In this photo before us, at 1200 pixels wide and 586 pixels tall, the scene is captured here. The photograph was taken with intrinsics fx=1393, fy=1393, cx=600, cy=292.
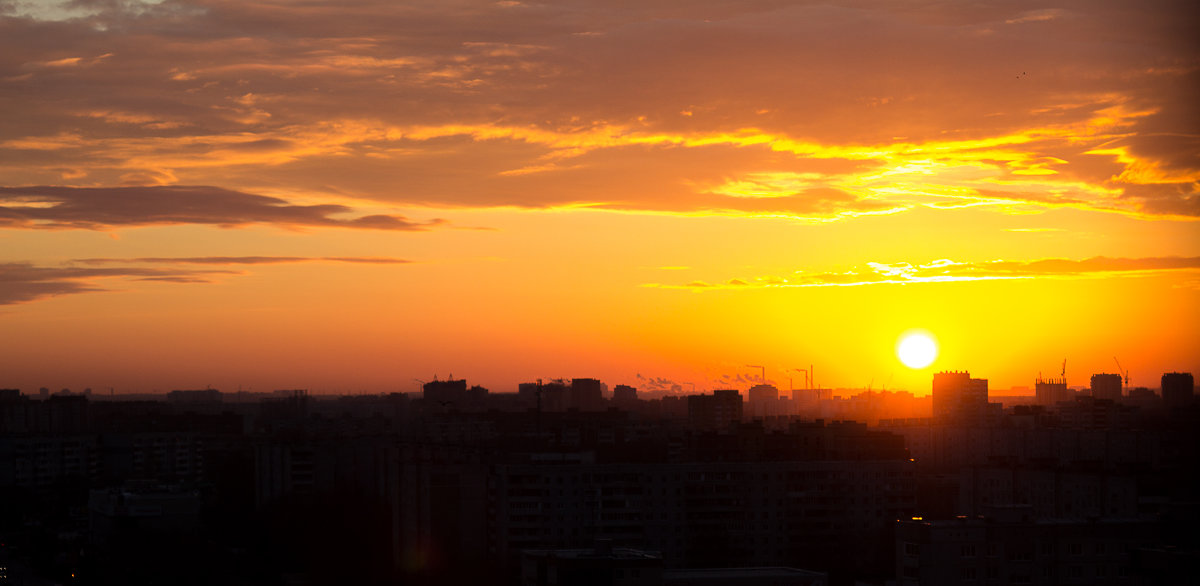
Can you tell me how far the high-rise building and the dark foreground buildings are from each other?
21.9 ft

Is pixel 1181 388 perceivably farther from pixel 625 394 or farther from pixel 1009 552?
pixel 625 394

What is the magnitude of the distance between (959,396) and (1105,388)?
26.4 ft

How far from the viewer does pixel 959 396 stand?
135ft

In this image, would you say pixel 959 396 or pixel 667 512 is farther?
pixel 959 396

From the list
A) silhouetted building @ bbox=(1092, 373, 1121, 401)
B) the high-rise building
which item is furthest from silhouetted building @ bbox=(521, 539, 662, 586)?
the high-rise building

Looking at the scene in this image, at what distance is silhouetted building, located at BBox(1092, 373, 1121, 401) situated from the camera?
29831 mm

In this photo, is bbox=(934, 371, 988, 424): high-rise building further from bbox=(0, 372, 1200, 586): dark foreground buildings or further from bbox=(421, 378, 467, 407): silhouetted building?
bbox=(421, 378, 467, 407): silhouetted building

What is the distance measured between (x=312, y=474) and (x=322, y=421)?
61.5 feet

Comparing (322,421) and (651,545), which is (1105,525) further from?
(322,421)

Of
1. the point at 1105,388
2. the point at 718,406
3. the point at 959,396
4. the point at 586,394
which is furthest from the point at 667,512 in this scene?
the point at 586,394

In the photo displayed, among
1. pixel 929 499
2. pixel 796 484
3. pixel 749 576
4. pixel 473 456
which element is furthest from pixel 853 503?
pixel 749 576

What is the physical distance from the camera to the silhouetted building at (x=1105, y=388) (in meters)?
29.8

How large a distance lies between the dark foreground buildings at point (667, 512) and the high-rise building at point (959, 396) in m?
6.68

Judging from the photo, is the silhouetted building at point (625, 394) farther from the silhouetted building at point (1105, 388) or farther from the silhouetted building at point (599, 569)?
the silhouetted building at point (599, 569)
